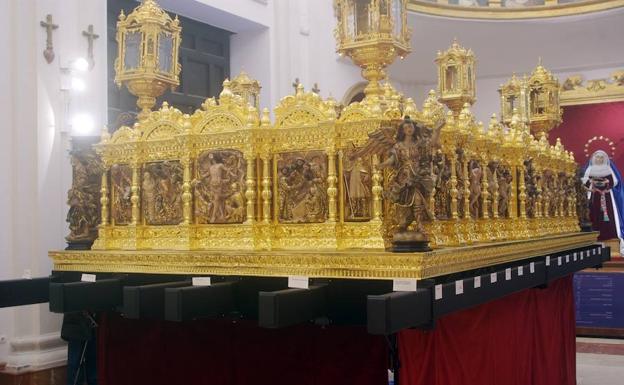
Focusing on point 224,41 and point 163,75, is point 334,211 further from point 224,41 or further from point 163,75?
point 224,41

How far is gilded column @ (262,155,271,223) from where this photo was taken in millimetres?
6668

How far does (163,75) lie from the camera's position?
27.6 feet

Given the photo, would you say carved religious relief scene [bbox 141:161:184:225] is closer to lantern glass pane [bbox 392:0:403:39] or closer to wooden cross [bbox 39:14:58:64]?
→ wooden cross [bbox 39:14:58:64]

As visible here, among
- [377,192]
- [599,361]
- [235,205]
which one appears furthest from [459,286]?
[599,361]

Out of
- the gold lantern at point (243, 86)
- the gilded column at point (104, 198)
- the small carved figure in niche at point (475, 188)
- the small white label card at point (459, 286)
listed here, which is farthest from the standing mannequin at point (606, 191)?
the gilded column at point (104, 198)

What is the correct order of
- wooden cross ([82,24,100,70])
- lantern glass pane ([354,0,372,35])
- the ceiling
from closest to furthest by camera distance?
1. lantern glass pane ([354,0,372,35])
2. wooden cross ([82,24,100,70])
3. the ceiling

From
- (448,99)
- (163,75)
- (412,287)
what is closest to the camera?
(412,287)

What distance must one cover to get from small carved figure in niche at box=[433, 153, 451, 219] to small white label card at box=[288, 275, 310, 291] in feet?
4.58

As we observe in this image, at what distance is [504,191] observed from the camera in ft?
27.5

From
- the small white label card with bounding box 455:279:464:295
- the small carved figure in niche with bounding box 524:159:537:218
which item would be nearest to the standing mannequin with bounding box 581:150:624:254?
the small carved figure in niche with bounding box 524:159:537:218

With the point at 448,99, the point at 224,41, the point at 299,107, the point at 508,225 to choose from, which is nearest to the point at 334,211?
the point at 299,107

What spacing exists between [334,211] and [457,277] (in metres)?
1.10

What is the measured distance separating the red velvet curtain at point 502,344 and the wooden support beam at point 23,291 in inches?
140

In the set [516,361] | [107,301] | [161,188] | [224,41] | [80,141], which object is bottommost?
[516,361]
